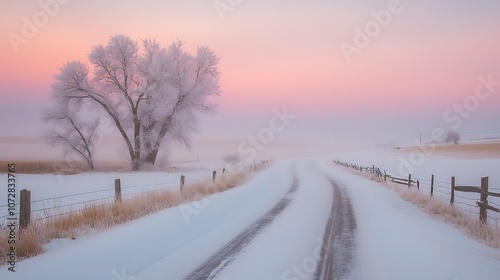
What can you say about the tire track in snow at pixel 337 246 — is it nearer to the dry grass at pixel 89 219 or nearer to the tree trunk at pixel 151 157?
the dry grass at pixel 89 219

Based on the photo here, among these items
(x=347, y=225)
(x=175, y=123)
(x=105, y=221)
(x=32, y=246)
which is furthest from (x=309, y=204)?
(x=175, y=123)

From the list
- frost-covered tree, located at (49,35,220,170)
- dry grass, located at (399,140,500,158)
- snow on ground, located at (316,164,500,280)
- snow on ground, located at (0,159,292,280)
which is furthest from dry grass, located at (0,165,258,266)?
dry grass, located at (399,140,500,158)

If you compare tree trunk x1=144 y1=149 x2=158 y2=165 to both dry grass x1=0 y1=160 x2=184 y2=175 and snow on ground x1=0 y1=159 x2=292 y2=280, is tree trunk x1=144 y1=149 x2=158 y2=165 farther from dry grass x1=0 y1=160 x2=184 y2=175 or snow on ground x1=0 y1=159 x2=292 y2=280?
snow on ground x1=0 y1=159 x2=292 y2=280

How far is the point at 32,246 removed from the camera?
19.7 ft

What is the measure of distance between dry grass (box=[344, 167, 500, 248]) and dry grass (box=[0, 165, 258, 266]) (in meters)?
9.24

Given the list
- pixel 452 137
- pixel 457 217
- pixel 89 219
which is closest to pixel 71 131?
pixel 89 219

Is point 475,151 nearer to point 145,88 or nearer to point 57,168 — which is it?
point 145,88

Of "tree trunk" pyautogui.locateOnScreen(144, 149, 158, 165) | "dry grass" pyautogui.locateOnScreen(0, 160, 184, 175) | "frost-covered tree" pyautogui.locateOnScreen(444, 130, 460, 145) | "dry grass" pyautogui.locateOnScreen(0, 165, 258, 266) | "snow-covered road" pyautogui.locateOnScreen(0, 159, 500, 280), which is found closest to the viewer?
"snow-covered road" pyautogui.locateOnScreen(0, 159, 500, 280)

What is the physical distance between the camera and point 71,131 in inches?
1265

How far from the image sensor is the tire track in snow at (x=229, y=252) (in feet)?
17.6

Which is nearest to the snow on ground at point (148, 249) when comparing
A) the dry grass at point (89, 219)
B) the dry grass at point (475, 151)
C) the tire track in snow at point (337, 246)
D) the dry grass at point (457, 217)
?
the dry grass at point (89, 219)

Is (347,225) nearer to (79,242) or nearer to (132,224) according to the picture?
(132,224)

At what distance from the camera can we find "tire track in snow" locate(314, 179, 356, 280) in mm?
5582

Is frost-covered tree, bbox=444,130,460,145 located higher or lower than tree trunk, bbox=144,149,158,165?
higher
